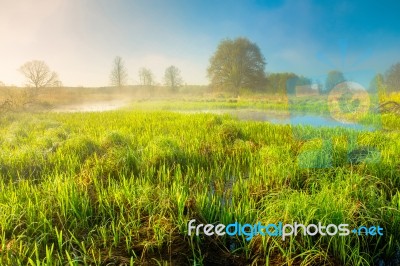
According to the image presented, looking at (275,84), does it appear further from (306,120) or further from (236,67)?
(306,120)

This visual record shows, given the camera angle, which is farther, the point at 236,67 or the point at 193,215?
the point at 236,67

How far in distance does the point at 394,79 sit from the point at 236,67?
12593mm

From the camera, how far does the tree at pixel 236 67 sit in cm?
1796

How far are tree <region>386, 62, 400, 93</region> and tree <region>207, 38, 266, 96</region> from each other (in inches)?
372

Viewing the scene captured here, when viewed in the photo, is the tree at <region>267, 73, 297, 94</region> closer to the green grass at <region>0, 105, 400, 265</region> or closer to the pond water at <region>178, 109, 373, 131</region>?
the pond water at <region>178, 109, 373, 131</region>

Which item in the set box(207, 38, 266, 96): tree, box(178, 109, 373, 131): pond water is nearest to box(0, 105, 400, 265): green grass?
box(178, 109, 373, 131): pond water

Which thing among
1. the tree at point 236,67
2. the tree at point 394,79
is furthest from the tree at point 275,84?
the tree at point 394,79

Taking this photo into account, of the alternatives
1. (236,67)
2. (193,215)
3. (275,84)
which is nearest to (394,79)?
(275,84)

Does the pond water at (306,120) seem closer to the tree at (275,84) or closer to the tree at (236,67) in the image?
the tree at (236,67)

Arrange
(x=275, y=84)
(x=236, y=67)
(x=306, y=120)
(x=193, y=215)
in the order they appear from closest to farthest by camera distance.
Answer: (x=193, y=215)
(x=306, y=120)
(x=236, y=67)
(x=275, y=84)

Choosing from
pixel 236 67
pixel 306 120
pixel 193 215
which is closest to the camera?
pixel 193 215

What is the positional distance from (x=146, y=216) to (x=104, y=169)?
2.26 metres

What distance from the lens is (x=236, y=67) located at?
21391mm

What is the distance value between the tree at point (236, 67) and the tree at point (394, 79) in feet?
31.0
